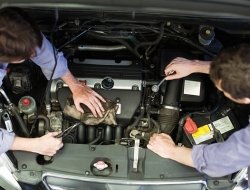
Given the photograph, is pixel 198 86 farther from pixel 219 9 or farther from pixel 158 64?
pixel 219 9

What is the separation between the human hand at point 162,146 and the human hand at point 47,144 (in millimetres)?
336

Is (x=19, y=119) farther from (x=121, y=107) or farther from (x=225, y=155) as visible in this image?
(x=225, y=155)

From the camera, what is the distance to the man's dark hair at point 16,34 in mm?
1347

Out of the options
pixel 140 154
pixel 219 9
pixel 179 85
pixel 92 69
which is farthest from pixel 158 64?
pixel 219 9

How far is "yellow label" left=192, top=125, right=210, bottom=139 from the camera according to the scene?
170cm

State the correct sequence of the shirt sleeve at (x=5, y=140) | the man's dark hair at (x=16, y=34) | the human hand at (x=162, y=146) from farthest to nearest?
the human hand at (x=162, y=146)
the shirt sleeve at (x=5, y=140)
the man's dark hair at (x=16, y=34)

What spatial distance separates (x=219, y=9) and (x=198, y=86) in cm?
49

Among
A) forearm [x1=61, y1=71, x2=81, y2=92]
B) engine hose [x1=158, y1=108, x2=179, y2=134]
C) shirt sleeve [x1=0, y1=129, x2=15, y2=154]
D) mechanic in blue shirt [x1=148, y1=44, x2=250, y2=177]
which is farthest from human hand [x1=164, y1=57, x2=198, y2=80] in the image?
shirt sleeve [x1=0, y1=129, x2=15, y2=154]

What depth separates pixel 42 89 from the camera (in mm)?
1800

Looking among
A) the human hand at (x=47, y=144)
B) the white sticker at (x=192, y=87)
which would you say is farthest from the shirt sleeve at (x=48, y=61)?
the white sticker at (x=192, y=87)

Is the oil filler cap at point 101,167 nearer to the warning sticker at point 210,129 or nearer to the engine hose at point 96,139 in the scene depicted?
the engine hose at point 96,139

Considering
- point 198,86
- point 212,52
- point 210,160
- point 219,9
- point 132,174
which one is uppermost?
point 219,9

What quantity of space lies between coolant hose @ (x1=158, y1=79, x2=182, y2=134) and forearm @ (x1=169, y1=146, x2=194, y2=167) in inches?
4.4

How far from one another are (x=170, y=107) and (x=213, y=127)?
0.60ft
